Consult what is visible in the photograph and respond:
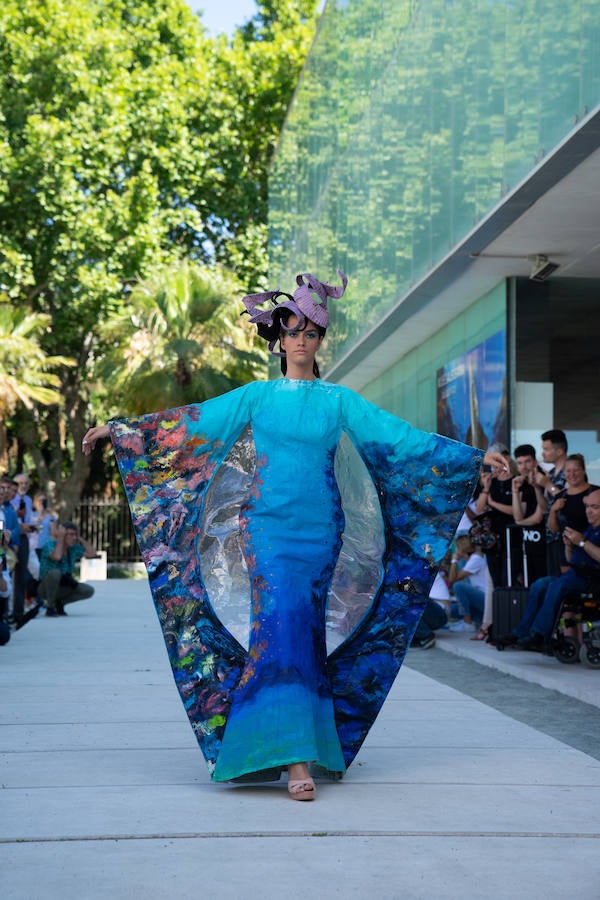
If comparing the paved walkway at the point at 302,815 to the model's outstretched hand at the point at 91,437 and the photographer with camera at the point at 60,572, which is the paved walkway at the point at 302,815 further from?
the photographer with camera at the point at 60,572

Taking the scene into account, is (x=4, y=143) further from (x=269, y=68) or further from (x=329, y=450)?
(x=329, y=450)

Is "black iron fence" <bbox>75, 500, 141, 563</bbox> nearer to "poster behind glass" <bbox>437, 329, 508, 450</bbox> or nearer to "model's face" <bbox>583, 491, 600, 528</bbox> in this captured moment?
"poster behind glass" <bbox>437, 329, 508, 450</bbox>

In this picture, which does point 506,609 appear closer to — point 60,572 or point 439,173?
Answer: point 439,173

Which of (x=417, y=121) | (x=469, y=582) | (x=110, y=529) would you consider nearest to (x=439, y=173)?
(x=417, y=121)

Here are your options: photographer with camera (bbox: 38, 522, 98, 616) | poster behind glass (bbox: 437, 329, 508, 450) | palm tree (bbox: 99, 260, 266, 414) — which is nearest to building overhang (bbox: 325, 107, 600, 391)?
poster behind glass (bbox: 437, 329, 508, 450)

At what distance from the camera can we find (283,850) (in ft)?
13.3

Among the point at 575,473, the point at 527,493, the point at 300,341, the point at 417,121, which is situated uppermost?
the point at 417,121

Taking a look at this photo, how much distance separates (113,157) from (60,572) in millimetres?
22317

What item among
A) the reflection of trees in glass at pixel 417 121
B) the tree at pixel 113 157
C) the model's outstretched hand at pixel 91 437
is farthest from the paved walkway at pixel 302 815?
the tree at pixel 113 157

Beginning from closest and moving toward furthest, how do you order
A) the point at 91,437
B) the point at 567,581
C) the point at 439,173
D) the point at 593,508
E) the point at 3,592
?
the point at 91,437, the point at 593,508, the point at 567,581, the point at 3,592, the point at 439,173

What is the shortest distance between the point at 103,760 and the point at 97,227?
31.7 m

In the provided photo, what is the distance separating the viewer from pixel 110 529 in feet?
135

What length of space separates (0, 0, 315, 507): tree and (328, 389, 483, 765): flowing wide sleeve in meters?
28.1

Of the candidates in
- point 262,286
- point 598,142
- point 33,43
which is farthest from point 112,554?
point 598,142
